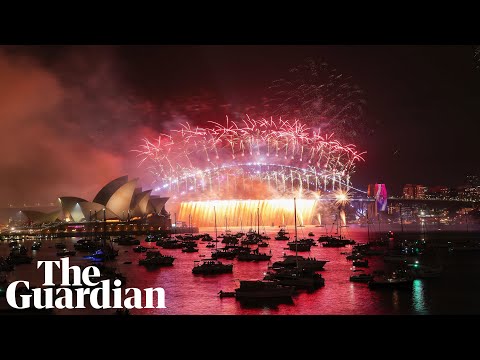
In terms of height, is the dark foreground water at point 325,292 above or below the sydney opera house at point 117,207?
below

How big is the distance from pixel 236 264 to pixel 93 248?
9504mm

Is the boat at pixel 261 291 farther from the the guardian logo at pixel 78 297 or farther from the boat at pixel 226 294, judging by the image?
the the guardian logo at pixel 78 297

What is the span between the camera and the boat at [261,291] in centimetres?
1052

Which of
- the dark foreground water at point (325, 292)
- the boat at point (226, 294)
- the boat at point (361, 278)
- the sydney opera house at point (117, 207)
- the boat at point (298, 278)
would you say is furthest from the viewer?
the sydney opera house at point (117, 207)

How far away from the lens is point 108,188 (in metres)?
35.7

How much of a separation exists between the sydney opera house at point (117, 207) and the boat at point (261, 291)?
25582 millimetres

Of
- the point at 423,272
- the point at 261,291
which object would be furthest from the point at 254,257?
the point at 261,291

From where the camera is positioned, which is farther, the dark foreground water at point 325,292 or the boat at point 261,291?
the boat at point 261,291

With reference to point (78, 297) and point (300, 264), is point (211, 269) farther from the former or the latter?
point (78, 297)

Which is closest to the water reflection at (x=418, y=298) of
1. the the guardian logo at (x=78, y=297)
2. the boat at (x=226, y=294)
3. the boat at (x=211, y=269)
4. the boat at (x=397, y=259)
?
the boat at (x=226, y=294)

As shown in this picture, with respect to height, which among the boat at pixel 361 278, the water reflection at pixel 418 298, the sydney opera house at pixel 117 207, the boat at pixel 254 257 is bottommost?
the water reflection at pixel 418 298

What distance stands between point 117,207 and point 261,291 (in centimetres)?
2705

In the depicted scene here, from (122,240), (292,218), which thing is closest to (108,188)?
(122,240)
